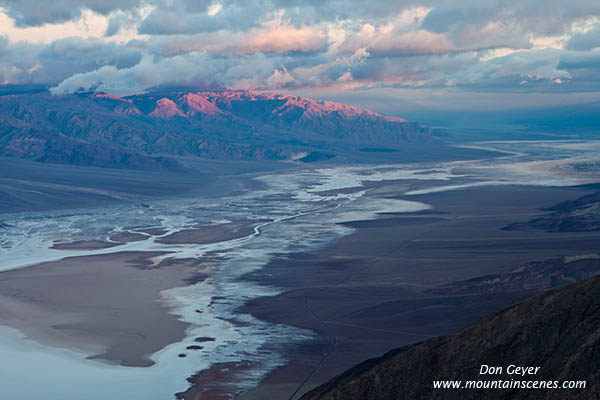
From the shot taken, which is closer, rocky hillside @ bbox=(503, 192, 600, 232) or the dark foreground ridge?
the dark foreground ridge

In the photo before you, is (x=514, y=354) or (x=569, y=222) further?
(x=569, y=222)

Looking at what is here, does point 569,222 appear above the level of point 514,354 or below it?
below

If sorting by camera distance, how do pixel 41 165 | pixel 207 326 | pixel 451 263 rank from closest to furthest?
1. pixel 207 326
2. pixel 451 263
3. pixel 41 165

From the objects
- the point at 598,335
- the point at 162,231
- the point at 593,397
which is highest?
the point at 598,335

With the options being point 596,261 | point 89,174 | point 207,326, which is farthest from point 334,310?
point 89,174

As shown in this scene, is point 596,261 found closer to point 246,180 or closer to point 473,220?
point 473,220

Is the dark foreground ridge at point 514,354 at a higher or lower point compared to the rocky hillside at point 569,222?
higher

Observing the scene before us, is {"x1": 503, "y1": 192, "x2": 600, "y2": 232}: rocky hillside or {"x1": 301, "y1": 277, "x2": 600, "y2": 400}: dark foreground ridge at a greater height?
{"x1": 301, "y1": 277, "x2": 600, "y2": 400}: dark foreground ridge

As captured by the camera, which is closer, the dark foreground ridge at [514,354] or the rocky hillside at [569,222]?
the dark foreground ridge at [514,354]
